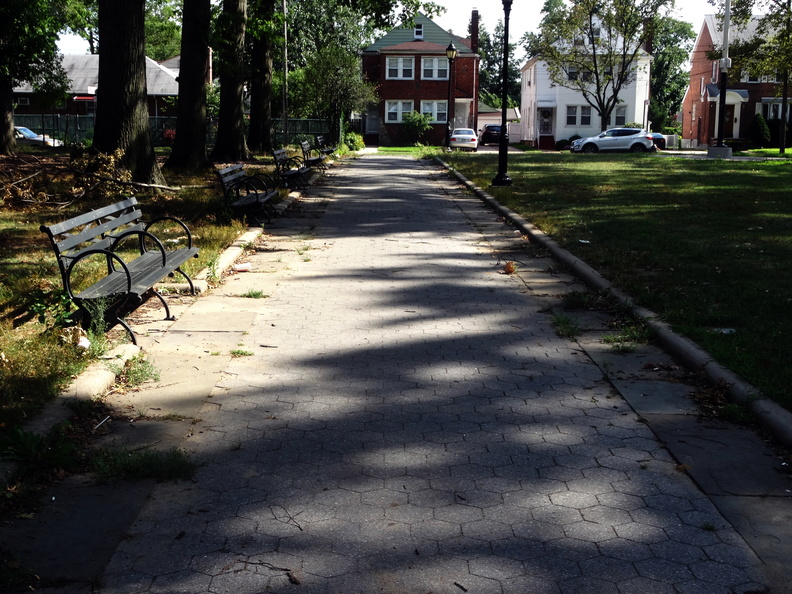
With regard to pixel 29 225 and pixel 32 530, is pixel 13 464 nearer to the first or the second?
pixel 32 530

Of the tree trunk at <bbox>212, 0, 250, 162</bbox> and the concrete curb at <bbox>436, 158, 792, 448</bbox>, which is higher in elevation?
the tree trunk at <bbox>212, 0, 250, 162</bbox>

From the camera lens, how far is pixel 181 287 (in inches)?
358

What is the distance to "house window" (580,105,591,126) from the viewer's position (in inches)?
2605

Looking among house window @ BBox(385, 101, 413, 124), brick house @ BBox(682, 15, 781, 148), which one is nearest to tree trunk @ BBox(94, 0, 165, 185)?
brick house @ BBox(682, 15, 781, 148)

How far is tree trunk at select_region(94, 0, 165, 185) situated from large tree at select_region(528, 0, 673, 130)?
146 ft

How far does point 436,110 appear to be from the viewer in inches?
2598

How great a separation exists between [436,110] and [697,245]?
5603 centimetres

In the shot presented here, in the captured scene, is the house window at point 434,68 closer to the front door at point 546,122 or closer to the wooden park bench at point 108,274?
the front door at point 546,122

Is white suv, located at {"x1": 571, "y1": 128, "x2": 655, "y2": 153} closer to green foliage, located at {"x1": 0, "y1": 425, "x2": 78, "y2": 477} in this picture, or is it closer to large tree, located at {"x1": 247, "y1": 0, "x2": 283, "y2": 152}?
large tree, located at {"x1": 247, "y1": 0, "x2": 283, "y2": 152}

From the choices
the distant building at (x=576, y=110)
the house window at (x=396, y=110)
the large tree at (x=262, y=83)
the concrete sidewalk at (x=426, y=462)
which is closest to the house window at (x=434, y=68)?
the house window at (x=396, y=110)

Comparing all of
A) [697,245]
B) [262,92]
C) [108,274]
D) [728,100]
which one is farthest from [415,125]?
[108,274]

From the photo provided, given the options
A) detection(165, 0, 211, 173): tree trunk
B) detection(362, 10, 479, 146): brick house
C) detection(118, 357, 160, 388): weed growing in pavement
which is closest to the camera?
detection(118, 357, 160, 388): weed growing in pavement

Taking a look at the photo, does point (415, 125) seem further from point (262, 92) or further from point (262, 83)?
point (262, 83)

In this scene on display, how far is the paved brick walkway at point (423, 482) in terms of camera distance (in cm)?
368
